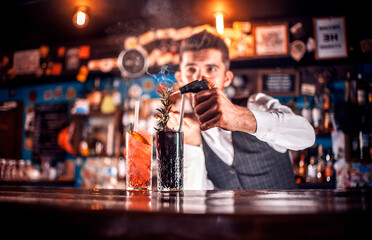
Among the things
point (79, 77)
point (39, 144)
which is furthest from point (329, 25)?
point (39, 144)

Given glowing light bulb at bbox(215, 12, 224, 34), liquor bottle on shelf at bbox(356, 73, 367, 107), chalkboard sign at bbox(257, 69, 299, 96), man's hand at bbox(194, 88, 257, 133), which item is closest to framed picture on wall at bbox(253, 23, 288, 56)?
chalkboard sign at bbox(257, 69, 299, 96)

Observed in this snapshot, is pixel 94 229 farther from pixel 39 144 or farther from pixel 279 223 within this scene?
pixel 39 144

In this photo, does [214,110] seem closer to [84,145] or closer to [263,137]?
[263,137]

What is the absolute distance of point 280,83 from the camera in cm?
429

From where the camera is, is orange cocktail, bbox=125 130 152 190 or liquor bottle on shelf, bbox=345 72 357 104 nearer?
orange cocktail, bbox=125 130 152 190

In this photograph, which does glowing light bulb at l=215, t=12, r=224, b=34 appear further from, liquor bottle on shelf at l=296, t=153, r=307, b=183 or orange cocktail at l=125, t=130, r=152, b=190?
orange cocktail at l=125, t=130, r=152, b=190

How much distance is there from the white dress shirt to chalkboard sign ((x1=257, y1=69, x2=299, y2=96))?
7.09 feet

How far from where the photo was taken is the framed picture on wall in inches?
163

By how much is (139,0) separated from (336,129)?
313 centimetres

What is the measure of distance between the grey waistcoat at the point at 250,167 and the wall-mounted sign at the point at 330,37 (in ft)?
7.97

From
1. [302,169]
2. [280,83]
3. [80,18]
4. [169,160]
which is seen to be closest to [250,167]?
[169,160]

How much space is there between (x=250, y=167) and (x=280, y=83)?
247 cm

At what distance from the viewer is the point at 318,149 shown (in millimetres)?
4156

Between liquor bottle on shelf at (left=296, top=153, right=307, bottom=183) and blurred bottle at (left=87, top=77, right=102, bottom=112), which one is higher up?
blurred bottle at (left=87, top=77, right=102, bottom=112)
